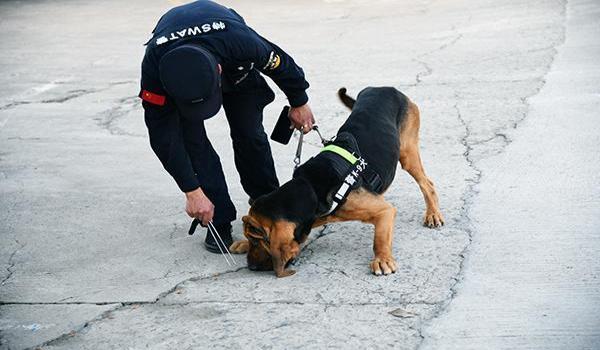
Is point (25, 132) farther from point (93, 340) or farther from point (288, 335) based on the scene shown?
point (288, 335)

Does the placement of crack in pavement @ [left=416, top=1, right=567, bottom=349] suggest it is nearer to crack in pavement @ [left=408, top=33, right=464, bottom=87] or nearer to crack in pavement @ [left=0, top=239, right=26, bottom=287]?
crack in pavement @ [left=408, top=33, right=464, bottom=87]

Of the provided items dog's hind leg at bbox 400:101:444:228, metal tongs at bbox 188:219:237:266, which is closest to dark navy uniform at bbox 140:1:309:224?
metal tongs at bbox 188:219:237:266

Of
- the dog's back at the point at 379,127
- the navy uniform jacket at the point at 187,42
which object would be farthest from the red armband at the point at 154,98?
the dog's back at the point at 379,127

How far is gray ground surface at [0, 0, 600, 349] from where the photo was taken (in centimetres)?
416

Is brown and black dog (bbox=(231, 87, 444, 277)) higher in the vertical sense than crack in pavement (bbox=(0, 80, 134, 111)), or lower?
higher

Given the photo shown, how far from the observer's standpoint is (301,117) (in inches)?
206

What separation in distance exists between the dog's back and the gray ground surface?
1.65 ft

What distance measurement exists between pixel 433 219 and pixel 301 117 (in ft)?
3.52

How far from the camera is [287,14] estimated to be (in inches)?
604

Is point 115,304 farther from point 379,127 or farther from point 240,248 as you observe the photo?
point 379,127

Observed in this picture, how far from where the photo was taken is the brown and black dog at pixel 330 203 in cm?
458

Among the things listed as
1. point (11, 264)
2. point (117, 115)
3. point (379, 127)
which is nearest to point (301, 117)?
point (379, 127)

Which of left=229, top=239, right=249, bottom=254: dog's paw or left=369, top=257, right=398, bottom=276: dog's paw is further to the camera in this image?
left=229, top=239, right=249, bottom=254: dog's paw

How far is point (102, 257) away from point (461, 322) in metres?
2.40
